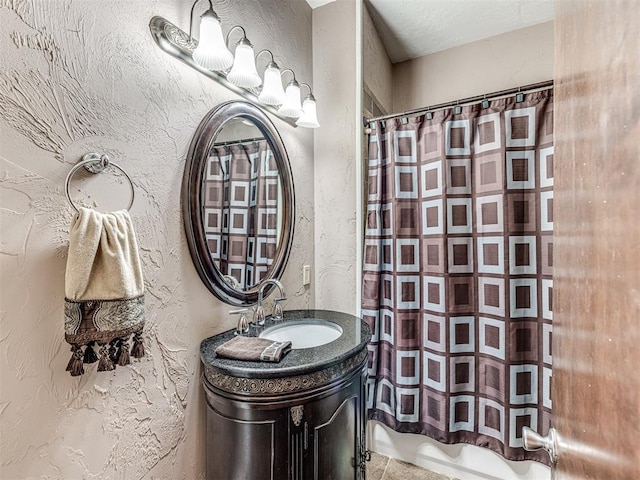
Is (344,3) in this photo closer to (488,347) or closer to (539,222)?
(539,222)

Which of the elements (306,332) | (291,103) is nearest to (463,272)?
(306,332)

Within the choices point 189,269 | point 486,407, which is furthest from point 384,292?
point 189,269

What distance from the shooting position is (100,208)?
2.73ft

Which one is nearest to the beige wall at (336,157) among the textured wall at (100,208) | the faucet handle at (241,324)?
the faucet handle at (241,324)

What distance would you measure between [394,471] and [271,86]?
6.95 feet

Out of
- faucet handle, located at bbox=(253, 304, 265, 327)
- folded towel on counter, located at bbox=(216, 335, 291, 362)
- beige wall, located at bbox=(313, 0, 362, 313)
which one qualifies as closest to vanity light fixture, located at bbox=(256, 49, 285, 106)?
beige wall, located at bbox=(313, 0, 362, 313)

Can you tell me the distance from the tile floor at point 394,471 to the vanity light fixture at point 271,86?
202cm

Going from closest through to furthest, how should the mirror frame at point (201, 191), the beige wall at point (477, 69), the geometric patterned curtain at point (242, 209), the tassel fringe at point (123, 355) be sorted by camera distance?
the tassel fringe at point (123, 355) → the mirror frame at point (201, 191) → the geometric patterned curtain at point (242, 209) → the beige wall at point (477, 69)

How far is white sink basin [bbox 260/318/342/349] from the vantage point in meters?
1.38

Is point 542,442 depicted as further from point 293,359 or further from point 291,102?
point 291,102

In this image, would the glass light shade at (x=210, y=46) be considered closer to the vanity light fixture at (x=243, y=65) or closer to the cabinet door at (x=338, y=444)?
the vanity light fixture at (x=243, y=65)

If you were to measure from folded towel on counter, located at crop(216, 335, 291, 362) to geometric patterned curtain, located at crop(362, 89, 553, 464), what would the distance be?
31.7 inches

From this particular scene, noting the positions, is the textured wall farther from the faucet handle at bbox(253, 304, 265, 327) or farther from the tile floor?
the tile floor

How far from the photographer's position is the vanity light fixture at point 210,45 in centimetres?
103
